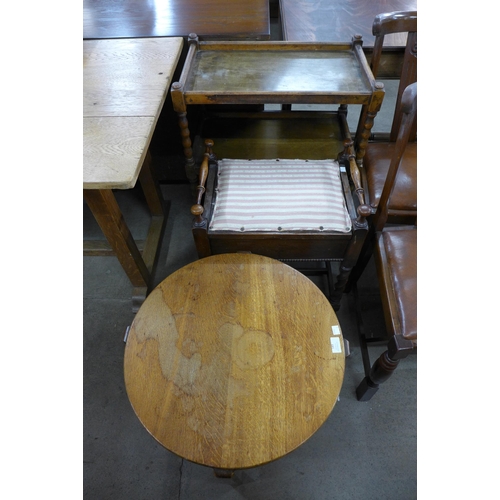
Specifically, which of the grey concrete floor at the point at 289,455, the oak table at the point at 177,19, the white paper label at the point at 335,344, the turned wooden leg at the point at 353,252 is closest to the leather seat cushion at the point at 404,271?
the turned wooden leg at the point at 353,252

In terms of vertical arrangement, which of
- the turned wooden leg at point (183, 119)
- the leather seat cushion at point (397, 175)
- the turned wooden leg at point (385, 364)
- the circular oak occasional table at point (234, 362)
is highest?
the turned wooden leg at point (183, 119)

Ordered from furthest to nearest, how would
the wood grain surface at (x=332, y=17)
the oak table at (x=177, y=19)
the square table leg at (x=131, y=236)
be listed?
1. the wood grain surface at (x=332, y=17)
2. the oak table at (x=177, y=19)
3. the square table leg at (x=131, y=236)

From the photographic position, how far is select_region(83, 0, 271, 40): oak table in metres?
1.79

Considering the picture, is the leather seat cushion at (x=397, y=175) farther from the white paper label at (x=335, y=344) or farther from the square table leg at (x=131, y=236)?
the square table leg at (x=131, y=236)

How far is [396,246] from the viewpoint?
1284 millimetres

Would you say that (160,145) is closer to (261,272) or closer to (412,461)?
(261,272)

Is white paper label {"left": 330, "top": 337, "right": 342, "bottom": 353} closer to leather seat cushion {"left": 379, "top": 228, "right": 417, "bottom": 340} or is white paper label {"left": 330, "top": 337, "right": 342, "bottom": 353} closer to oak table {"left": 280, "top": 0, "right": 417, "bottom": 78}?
leather seat cushion {"left": 379, "top": 228, "right": 417, "bottom": 340}

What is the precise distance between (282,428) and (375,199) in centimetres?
100

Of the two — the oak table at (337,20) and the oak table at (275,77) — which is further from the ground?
the oak table at (337,20)

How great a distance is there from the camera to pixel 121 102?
1358mm

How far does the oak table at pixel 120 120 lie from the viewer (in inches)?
44.8

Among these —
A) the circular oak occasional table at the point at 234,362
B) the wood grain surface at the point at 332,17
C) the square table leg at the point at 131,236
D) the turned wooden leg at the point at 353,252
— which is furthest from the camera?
the wood grain surface at the point at 332,17

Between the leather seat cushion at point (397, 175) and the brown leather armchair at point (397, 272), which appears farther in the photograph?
the leather seat cushion at point (397, 175)

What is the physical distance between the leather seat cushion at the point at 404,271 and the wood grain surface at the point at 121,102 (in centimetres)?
95
